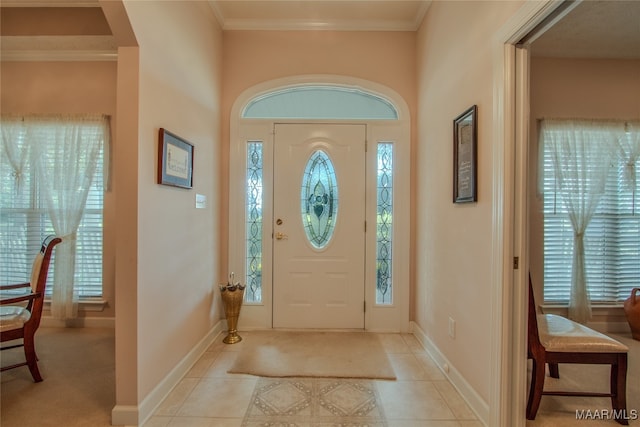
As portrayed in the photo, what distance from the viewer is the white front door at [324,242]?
301 cm

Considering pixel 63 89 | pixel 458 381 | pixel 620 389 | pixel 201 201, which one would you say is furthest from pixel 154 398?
pixel 63 89

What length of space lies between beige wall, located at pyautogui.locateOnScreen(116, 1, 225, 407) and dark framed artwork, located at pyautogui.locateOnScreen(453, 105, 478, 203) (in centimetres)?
199

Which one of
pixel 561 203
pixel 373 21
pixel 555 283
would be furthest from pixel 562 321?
pixel 373 21

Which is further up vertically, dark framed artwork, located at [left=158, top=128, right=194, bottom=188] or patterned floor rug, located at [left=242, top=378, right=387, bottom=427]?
dark framed artwork, located at [left=158, top=128, right=194, bottom=188]

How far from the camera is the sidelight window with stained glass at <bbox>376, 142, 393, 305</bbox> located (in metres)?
3.03

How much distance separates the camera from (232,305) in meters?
2.67

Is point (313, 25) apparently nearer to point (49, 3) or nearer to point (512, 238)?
point (49, 3)

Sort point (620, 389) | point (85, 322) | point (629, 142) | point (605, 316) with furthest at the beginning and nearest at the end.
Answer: point (85, 322), point (605, 316), point (629, 142), point (620, 389)

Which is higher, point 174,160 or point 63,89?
point 63,89

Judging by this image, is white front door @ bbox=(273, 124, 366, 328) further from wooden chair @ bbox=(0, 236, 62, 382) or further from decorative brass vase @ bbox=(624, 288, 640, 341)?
decorative brass vase @ bbox=(624, 288, 640, 341)

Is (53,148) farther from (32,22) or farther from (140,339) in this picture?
(140,339)

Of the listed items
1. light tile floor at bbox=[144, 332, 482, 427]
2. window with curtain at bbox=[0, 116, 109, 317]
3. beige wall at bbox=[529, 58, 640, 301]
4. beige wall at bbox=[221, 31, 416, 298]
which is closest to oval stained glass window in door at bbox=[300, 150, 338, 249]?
beige wall at bbox=[221, 31, 416, 298]

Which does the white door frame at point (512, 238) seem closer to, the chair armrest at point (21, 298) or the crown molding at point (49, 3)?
the crown molding at point (49, 3)

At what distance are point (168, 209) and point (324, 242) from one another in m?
1.56
